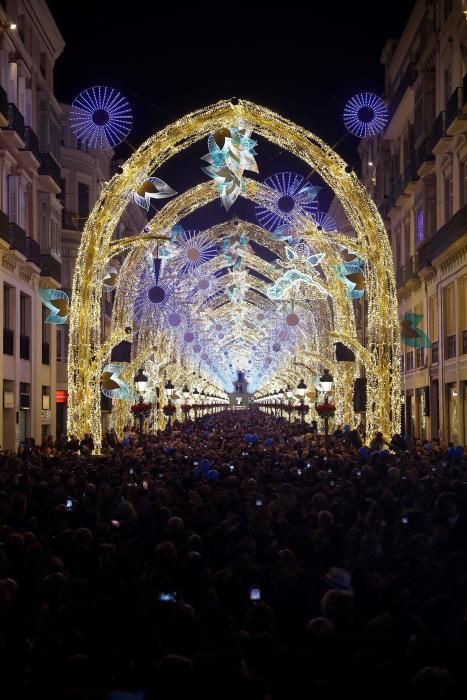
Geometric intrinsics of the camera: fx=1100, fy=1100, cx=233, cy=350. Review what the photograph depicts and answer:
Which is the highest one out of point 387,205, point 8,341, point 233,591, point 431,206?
point 387,205

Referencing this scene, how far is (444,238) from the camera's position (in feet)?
122

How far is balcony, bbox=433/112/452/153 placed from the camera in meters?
36.8

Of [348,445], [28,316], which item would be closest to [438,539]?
[348,445]

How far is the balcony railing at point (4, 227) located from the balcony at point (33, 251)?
3656 mm

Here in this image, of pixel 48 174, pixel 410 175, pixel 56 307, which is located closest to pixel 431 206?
pixel 410 175

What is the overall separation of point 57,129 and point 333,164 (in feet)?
68.9

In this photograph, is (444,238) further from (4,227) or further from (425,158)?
(4,227)

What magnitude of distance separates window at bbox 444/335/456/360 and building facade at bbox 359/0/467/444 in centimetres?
4

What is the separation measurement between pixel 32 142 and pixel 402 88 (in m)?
16.5

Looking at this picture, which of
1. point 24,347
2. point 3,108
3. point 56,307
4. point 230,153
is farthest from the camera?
point 24,347

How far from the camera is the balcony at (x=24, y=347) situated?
40588mm

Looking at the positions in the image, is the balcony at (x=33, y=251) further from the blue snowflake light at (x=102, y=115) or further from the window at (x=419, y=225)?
the window at (x=419, y=225)

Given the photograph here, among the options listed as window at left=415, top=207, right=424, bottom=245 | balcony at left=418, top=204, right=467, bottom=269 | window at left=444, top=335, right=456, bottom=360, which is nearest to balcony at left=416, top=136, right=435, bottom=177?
window at left=415, top=207, right=424, bottom=245

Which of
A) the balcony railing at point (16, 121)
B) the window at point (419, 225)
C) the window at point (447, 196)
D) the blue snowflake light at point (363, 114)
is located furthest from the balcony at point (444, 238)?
the balcony railing at point (16, 121)
